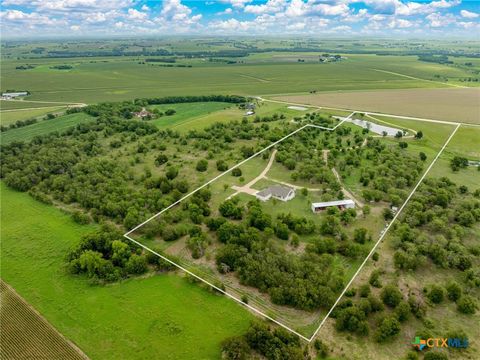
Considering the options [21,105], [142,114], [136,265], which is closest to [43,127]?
[142,114]

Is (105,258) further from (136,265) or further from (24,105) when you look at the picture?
(24,105)

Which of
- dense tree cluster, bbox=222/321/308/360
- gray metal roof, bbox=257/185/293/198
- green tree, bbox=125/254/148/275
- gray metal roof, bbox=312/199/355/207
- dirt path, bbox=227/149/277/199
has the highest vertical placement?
gray metal roof, bbox=257/185/293/198

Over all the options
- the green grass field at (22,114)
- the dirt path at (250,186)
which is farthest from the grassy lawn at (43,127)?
the dirt path at (250,186)

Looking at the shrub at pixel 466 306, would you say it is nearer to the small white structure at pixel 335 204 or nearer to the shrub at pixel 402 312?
the shrub at pixel 402 312

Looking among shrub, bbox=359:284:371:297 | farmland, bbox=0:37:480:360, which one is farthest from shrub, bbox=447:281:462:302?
shrub, bbox=359:284:371:297

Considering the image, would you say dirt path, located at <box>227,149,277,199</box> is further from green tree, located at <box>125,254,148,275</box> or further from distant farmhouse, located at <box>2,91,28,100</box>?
distant farmhouse, located at <box>2,91,28,100</box>

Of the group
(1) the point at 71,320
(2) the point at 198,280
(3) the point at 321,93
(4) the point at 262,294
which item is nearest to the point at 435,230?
(4) the point at 262,294

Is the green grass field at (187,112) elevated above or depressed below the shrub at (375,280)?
above

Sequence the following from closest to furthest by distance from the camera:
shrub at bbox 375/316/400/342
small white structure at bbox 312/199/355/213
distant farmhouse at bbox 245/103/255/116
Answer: shrub at bbox 375/316/400/342 < small white structure at bbox 312/199/355/213 < distant farmhouse at bbox 245/103/255/116

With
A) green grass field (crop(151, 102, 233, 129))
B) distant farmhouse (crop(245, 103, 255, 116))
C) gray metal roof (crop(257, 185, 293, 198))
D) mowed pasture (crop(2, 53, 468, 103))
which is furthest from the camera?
mowed pasture (crop(2, 53, 468, 103))
